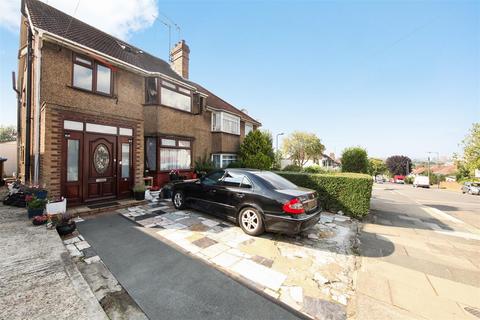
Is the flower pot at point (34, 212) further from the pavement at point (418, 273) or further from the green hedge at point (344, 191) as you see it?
the green hedge at point (344, 191)

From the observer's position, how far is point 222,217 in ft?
18.9

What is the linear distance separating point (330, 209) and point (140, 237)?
6.61 metres

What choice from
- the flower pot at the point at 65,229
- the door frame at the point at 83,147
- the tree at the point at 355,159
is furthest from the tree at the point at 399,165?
the flower pot at the point at 65,229

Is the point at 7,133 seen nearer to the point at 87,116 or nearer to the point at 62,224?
the point at 87,116

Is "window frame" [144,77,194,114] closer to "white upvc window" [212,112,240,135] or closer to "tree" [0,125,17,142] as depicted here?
"white upvc window" [212,112,240,135]

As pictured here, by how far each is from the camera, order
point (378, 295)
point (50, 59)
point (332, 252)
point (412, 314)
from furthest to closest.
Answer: point (50, 59) → point (332, 252) → point (378, 295) → point (412, 314)

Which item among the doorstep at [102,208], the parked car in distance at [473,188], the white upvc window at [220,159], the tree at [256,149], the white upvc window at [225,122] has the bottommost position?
the parked car in distance at [473,188]

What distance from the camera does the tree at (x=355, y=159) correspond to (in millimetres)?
13875

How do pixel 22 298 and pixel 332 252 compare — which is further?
pixel 332 252

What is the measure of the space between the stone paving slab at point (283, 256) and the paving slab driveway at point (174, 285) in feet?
0.91

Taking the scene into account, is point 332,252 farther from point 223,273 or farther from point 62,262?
point 62,262

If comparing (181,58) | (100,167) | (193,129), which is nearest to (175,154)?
(193,129)

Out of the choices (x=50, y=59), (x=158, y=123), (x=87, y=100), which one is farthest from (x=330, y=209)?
(x=50, y=59)

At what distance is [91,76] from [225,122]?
862 centimetres
